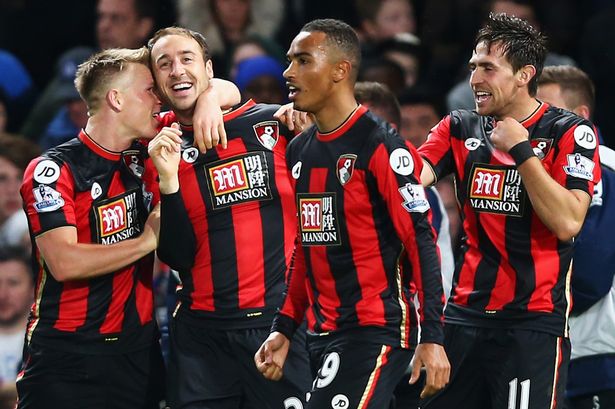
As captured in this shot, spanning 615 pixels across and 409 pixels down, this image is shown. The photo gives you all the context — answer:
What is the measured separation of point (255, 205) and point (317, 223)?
668 mm

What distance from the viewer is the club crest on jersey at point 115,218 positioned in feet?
20.7

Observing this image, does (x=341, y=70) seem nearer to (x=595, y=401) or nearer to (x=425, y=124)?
(x=595, y=401)

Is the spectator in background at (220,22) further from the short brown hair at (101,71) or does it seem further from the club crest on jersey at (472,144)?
the club crest on jersey at (472,144)

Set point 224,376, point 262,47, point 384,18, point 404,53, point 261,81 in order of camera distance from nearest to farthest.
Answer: point 224,376 → point 261,81 → point 262,47 → point 404,53 → point 384,18

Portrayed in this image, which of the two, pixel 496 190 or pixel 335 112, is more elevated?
pixel 335 112

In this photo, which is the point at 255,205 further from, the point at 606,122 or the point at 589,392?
the point at 606,122

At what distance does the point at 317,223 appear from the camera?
5.77 metres

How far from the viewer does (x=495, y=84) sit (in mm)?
6012

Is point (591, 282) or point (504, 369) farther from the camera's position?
point (591, 282)

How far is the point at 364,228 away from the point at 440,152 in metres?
0.66

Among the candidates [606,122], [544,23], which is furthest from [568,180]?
[544,23]

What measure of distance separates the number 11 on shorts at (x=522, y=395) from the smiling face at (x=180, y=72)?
1.86m

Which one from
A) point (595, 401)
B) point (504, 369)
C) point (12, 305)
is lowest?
point (595, 401)

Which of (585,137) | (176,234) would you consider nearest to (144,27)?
(176,234)
